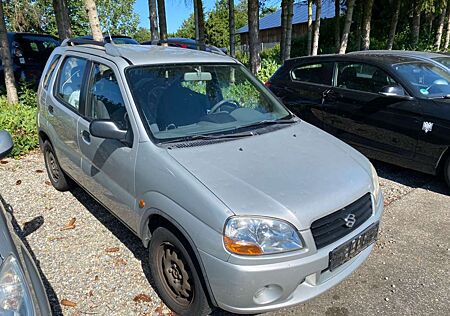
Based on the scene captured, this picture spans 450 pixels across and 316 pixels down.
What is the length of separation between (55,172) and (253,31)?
22.3 ft

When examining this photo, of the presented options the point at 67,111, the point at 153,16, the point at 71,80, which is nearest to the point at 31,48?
the point at 153,16

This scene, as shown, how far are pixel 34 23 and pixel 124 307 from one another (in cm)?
2497

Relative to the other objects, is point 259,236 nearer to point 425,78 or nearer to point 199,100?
point 199,100

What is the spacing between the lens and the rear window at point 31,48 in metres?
9.15

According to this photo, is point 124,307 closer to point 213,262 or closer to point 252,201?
point 213,262

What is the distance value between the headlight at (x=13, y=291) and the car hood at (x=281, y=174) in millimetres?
1069

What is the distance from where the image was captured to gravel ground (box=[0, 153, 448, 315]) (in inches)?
107

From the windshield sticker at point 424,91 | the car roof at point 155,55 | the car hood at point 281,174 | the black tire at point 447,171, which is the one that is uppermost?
the car roof at point 155,55

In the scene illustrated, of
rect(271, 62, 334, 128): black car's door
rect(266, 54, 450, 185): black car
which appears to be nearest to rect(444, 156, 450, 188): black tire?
rect(266, 54, 450, 185): black car

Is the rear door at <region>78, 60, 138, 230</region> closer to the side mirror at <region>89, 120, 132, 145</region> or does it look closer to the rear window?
the side mirror at <region>89, 120, 132, 145</region>

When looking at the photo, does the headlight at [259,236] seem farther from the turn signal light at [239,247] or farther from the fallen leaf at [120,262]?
the fallen leaf at [120,262]

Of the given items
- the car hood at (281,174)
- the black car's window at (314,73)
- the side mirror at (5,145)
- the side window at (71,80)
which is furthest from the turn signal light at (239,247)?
the black car's window at (314,73)

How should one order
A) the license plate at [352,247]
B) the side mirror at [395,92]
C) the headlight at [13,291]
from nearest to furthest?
the headlight at [13,291]
the license plate at [352,247]
the side mirror at [395,92]

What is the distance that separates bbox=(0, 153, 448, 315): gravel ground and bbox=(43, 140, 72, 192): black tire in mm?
108
